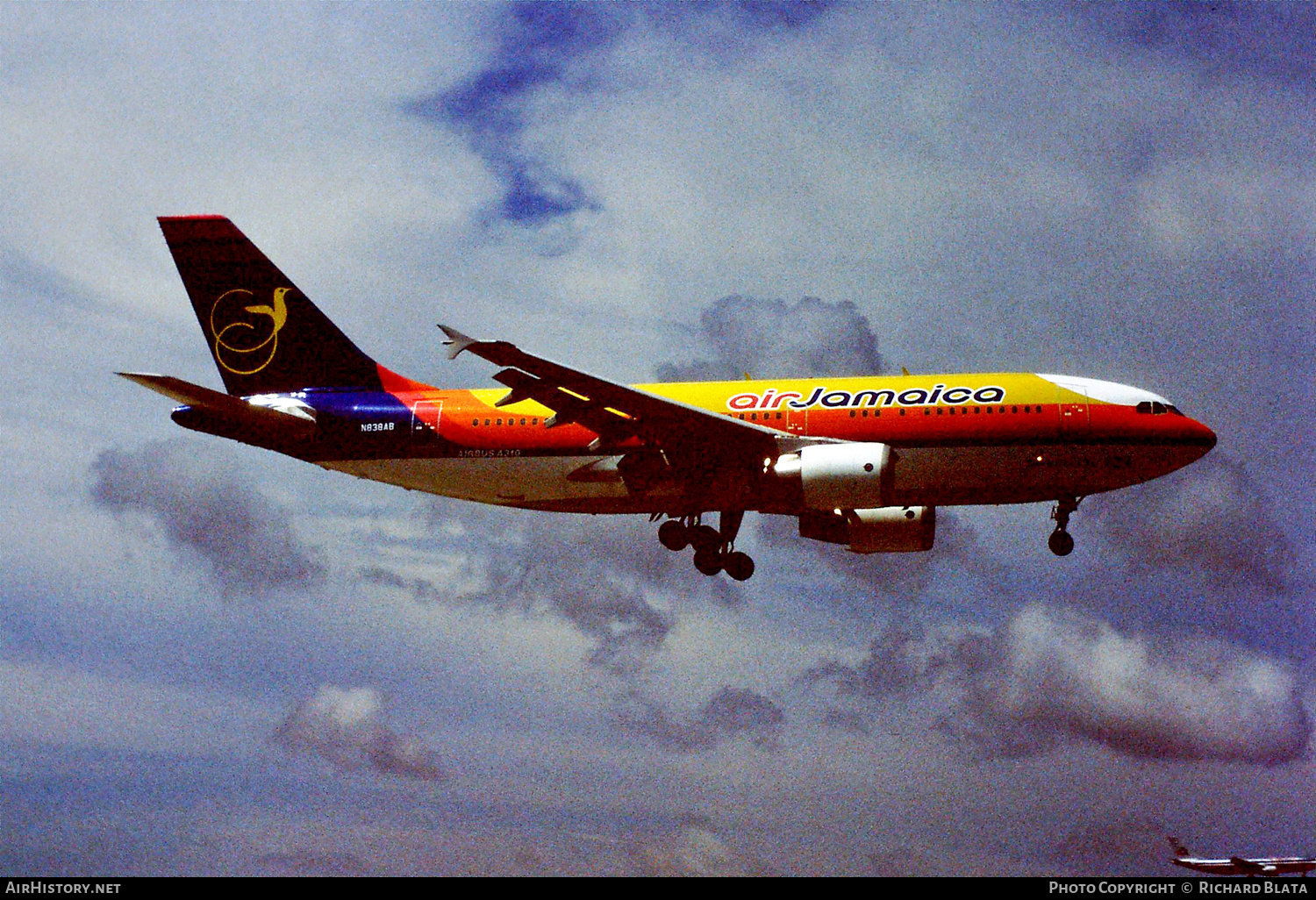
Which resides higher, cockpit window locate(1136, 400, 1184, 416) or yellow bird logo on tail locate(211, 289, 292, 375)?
yellow bird logo on tail locate(211, 289, 292, 375)

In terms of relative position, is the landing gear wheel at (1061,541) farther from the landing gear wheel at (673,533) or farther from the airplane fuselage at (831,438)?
the landing gear wheel at (673,533)

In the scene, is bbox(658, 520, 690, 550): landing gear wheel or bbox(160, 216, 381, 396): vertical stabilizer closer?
bbox(658, 520, 690, 550): landing gear wheel

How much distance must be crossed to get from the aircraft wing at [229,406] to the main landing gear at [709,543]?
10.6 meters

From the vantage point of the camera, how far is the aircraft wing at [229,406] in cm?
3519

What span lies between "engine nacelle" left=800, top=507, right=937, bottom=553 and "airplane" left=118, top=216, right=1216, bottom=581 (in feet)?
Result: 0.20

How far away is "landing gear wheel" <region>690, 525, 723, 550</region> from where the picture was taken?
40.4m

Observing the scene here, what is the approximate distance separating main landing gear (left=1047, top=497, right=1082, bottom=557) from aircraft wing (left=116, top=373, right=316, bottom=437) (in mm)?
20557

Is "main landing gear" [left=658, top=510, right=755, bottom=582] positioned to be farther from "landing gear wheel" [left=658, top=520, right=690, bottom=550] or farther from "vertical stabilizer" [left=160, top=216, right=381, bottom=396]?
"vertical stabilizer" [left=160, top=216, right=381, bottom=396]

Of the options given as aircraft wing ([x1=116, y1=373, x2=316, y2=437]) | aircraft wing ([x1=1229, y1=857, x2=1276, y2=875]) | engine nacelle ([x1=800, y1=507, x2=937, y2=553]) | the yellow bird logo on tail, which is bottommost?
aircraft wing ([x1=1229, y1=857, x2=1276, y2=875])

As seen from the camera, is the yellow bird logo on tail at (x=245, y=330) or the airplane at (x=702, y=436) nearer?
the airplane at (x=702, y=436)

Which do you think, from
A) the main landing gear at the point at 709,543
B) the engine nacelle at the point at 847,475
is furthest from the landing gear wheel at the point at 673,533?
the engine nacelle at the point at 847,475

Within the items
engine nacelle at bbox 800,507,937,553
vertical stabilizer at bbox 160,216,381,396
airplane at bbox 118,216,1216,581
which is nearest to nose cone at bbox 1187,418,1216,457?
airplane at bbox 118,216,1216,581

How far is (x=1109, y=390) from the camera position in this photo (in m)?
36.1
